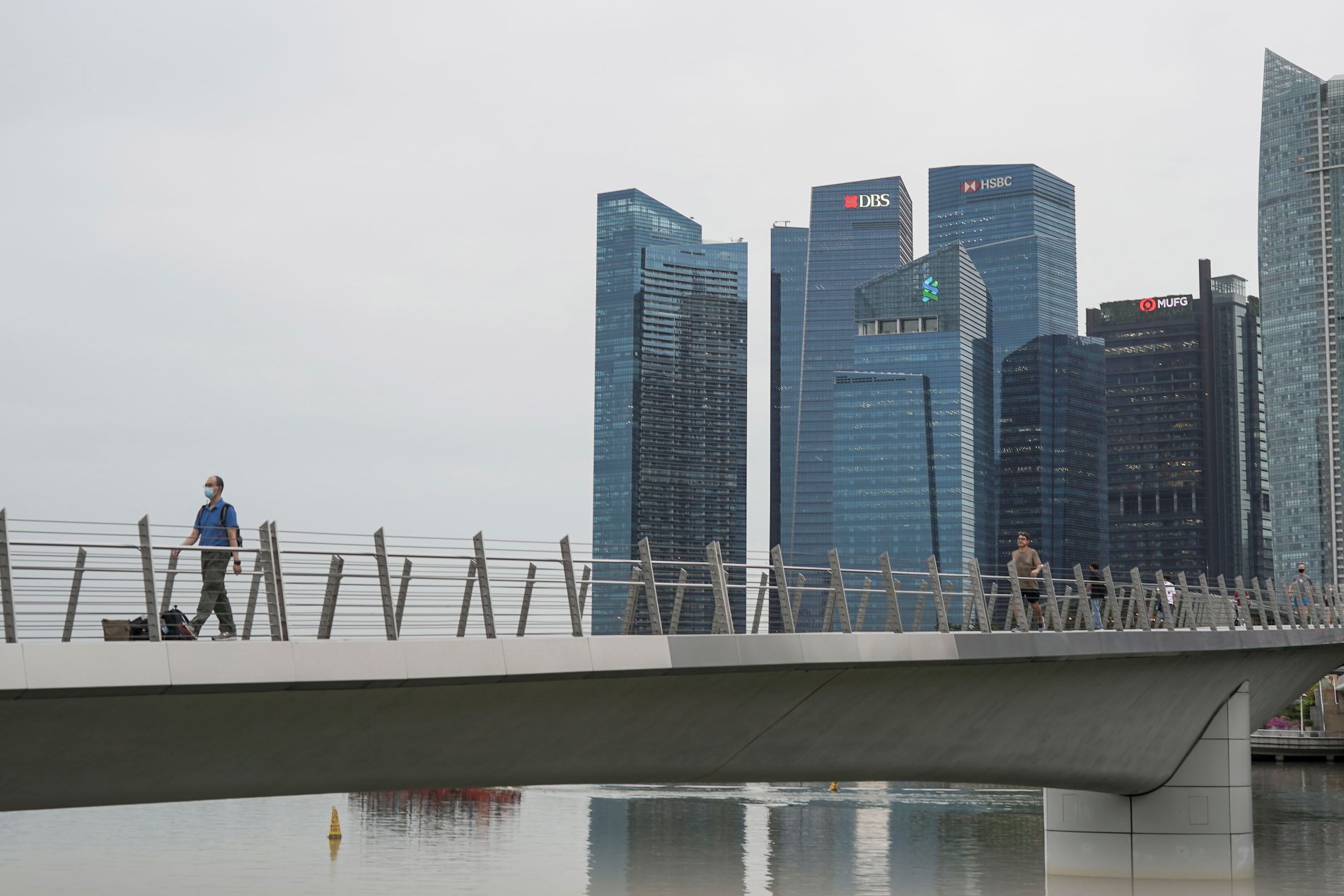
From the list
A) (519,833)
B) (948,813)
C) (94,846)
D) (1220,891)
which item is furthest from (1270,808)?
(94,846)

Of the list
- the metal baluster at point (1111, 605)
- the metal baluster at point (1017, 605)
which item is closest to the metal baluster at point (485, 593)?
the metal baluster at point (1017, 605)

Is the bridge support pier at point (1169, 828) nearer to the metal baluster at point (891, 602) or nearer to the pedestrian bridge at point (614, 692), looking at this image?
the pedestrian bridge at point (614, 692)

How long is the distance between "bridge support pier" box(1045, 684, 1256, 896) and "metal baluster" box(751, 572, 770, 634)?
13.3 meters

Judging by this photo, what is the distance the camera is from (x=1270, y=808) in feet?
190

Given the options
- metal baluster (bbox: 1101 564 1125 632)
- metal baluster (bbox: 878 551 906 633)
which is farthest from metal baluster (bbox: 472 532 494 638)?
metal baluster (bbox: 1101 564 1125 632)

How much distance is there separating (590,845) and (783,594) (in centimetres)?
3207

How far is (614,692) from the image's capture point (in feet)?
55.1

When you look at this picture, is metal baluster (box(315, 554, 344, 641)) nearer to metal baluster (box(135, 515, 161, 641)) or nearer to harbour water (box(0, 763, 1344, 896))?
metal baluster (box(135, 515, 161, 641))

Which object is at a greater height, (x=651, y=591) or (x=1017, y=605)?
(x=651, y=591)

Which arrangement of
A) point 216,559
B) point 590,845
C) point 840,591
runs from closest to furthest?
point 216,559 → point 840,591 → point 590,845

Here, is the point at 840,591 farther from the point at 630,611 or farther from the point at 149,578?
the point at 149,578

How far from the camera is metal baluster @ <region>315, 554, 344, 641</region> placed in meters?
14.1

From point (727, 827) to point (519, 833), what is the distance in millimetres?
7089

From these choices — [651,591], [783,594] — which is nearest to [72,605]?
[651,591]
